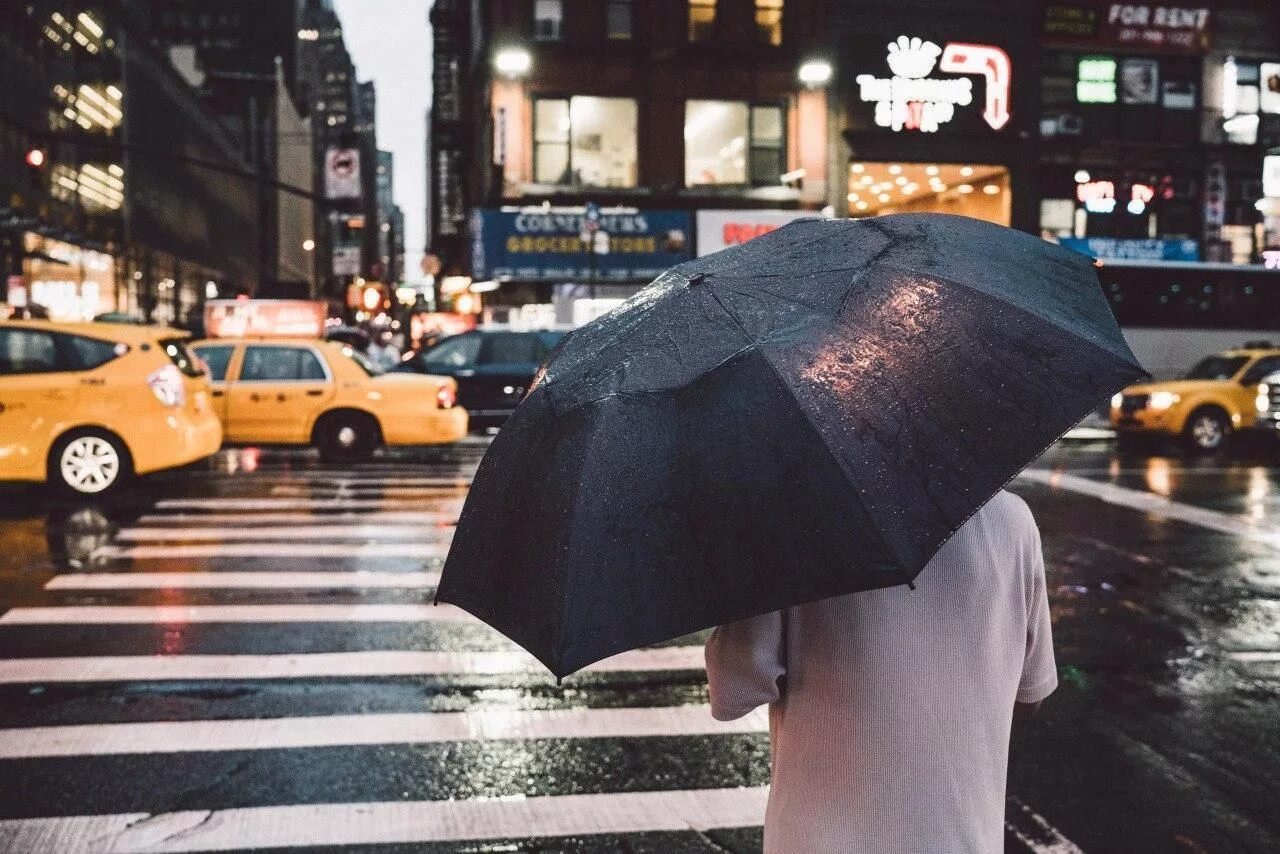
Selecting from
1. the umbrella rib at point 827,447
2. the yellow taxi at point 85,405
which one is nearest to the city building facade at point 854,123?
the yellow taxi at point 85,405

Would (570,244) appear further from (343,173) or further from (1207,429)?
(1207,429)

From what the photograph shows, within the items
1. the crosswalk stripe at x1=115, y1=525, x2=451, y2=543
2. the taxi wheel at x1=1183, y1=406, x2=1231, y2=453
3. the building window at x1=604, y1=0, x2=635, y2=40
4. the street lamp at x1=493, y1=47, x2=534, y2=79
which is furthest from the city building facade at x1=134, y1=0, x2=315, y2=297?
the crosswalk stripe at x1=115, y1=525, x2=451, y2=543

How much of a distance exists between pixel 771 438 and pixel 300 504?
36.9 ft

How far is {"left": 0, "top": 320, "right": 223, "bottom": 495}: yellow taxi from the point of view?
39.4 feet

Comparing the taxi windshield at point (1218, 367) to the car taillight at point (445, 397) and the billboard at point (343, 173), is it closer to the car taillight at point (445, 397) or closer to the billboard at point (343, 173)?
the car taillight at point (445, 397)

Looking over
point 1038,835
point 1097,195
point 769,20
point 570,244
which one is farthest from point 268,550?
point 1097,195

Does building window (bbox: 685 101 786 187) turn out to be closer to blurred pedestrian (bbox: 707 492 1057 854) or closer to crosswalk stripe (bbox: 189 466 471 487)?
crosswalk stripe (bbox: 189 466 471 487)

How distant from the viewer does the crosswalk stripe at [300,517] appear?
37.5 ft

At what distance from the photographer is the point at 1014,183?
1351 inches

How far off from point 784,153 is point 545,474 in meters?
32.4

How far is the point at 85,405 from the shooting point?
479 inches

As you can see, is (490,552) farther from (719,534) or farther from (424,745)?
(424,745)

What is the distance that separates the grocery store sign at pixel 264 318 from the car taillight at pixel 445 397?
37.1ft

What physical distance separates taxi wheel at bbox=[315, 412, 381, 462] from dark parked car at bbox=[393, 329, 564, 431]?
2925mm
